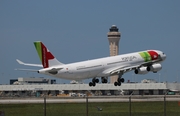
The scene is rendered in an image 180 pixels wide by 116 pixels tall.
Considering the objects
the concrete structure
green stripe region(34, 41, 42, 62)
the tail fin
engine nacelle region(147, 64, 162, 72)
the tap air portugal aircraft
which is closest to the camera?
the tap air portugal aircraft

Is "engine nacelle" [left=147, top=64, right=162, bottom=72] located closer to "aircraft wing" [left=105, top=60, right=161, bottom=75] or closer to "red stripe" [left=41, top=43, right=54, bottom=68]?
"aircraft wing" [left=105, top=60, right=161, bottom=75]

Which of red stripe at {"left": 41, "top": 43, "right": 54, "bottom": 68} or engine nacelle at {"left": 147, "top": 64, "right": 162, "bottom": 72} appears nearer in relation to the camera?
red stripe at {"left": 41, "top": 43, "right": 54, "bottom": 68}

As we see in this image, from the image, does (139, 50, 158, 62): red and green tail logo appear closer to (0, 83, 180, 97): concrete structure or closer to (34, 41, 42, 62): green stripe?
(34, 41, 42, 62): green stripe

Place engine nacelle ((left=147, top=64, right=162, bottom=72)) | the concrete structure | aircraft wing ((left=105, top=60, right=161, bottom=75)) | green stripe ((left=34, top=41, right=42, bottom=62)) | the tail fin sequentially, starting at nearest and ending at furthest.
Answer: the tail fin, green stripe ((left=34, top=41, right=42, bottom=62)), aircraft wing ((left=105, top=60, right=161, bottom=75)), engine nacelle ((left=147, top=64, right=162, bottom=72)), the concrete structure

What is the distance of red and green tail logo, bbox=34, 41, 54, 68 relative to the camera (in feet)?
319

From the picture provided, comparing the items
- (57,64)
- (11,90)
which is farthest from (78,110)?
(11,90)

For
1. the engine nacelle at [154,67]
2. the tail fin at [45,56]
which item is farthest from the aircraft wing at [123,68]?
the tail fin at [45,56]

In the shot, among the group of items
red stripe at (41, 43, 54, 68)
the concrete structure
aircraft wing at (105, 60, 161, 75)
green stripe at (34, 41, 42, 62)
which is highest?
green stripe at (34, 41, 42, 62)

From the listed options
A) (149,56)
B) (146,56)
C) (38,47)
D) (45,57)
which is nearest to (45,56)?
(45,57)

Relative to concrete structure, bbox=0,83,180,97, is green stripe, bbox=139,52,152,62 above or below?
above

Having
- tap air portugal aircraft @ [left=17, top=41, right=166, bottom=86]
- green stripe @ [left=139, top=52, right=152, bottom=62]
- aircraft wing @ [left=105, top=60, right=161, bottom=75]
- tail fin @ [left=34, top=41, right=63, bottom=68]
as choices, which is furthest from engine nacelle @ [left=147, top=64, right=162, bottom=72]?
tail fin @ [left=34, top=41, right=63, bottom=68]

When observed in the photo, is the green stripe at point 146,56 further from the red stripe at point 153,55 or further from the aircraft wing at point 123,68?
the aircraft wing at point 123,68

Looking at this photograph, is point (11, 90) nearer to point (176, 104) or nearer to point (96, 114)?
point (176, 104)

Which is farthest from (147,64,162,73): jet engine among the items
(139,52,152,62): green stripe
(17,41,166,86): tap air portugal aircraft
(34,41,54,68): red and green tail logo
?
(34,41,54,68): red and green tail logo
